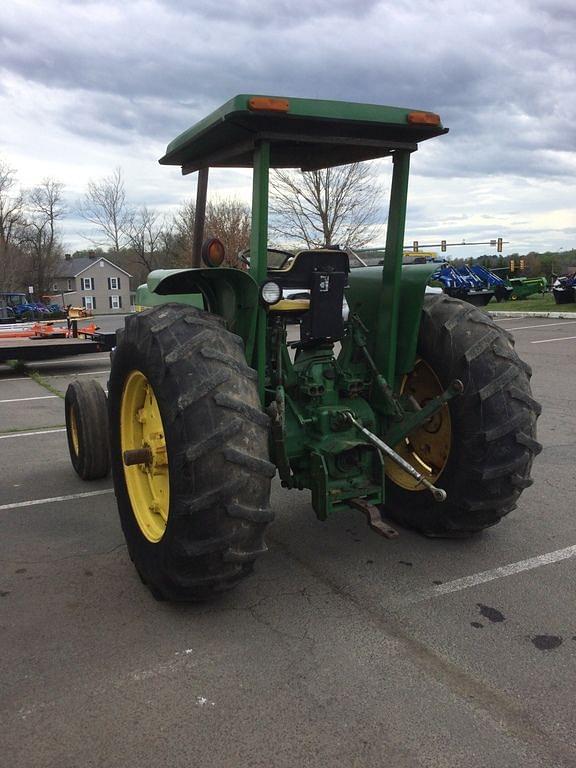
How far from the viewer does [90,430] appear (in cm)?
550

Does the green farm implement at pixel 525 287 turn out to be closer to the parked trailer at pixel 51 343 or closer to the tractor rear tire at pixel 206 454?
the parked trailer at pixel 51 343

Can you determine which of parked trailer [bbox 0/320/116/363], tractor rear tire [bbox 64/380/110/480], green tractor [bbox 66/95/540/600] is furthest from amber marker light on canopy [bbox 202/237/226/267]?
parked trailer [bbox 0/320/116/363]

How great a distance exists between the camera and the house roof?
6944 centimetres

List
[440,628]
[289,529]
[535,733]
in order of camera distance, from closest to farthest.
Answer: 1. [535,733]
2. [440,628]
3. [289,529]

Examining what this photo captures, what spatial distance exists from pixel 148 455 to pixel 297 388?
96 centimetres

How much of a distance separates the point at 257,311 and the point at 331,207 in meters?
20.1

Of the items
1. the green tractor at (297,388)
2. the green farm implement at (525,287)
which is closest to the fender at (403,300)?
the green tractor at (297,388)

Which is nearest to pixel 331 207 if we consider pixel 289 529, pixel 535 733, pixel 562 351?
pixel 562 351

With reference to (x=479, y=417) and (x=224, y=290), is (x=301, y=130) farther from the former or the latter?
(x=479, y=417)

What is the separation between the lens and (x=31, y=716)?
2.55m

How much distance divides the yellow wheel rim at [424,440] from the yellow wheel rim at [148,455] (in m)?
1.50

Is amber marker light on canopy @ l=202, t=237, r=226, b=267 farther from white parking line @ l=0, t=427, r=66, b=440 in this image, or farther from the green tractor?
white parking line @ l=0, t=427, r=66, b=440

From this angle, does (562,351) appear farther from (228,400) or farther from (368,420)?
(228,400)

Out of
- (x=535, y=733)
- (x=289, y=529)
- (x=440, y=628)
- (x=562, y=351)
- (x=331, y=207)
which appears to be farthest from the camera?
(x=331, y=207)
